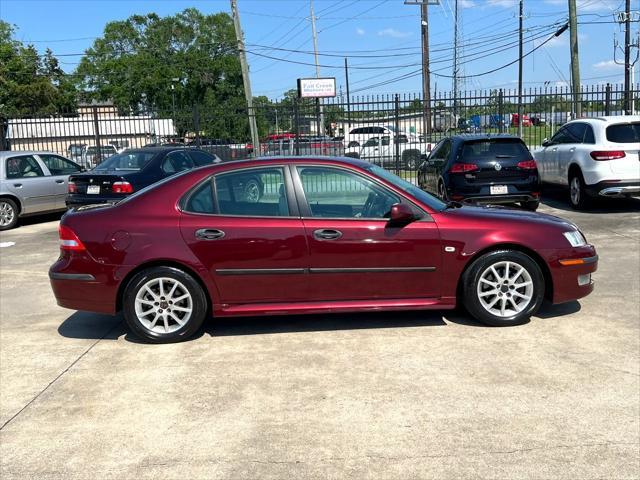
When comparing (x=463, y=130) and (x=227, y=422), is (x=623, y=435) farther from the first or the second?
(x=463, y=130)

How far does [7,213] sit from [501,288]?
10.7m

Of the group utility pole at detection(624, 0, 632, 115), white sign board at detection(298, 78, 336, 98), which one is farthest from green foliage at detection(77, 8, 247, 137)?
utility pole at detection(624, 0, 632, 115)

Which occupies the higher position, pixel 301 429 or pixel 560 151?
pixel 560 151

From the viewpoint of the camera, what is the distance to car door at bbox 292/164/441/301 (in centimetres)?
511

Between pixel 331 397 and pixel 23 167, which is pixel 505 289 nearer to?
pixel 331 397

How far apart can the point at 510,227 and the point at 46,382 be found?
12.5 feet

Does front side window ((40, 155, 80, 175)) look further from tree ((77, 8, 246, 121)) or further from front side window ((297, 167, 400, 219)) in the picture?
tree ((77, 8, 246, 121))

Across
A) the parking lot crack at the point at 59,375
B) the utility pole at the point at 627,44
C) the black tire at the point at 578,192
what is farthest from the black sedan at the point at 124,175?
the utility pole at the point at 627,44

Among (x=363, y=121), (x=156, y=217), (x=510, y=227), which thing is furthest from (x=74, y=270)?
(x=363, y=121)

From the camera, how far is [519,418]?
374cm

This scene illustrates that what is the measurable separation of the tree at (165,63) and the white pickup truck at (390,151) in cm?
5502

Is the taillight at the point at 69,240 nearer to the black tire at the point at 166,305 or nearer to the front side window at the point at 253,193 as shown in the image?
the black tire at the point at 166,305

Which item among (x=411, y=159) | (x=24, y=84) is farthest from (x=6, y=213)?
(x=24, y=84)

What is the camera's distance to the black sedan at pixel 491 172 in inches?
418
